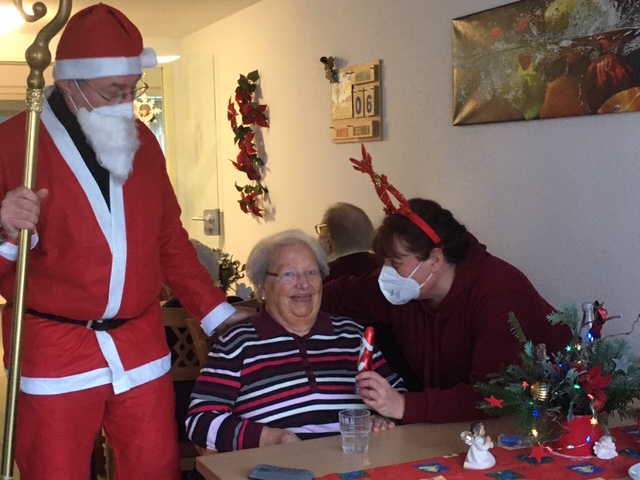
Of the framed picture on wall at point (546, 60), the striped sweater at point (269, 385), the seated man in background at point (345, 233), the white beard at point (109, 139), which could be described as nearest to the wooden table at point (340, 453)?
the striped sweater at point (269, 385)

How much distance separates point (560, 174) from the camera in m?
2.53

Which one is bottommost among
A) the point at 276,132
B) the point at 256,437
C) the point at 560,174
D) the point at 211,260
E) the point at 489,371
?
the point at 256,437

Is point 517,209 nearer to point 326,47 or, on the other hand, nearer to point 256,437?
point 256,437

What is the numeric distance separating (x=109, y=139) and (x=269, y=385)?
722mm

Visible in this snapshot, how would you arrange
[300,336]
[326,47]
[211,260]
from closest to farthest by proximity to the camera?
[300,336]
[211,260]
[326,47]

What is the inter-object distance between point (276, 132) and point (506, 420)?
3.14m

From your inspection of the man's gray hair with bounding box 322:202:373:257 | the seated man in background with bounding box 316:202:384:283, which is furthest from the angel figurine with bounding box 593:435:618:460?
the man's gray hair with bounding box 322:202:373:257

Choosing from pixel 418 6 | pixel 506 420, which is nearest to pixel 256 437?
pixel 506 420

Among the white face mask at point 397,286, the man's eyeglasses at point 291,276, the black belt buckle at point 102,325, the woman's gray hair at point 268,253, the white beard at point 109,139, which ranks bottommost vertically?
the black belt buckle at point 102,325

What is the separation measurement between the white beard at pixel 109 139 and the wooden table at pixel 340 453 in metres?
0.70

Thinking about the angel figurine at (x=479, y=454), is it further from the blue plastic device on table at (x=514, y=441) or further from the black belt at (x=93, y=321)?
the black belt at (x=93, y=321)

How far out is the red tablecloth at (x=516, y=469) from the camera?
1.47 metres

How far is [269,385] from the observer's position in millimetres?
2023

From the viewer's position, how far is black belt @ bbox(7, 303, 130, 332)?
1834mm
